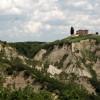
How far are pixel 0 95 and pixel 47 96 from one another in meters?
16.8

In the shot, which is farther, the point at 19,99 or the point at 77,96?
the point at 77,96

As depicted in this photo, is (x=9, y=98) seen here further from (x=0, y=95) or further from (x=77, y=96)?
(x=77, y=96)

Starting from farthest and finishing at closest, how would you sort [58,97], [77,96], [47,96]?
[58,97]
[77,96]
[47,96]

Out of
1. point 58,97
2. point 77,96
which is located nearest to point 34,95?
point 77,96

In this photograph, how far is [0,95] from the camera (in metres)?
153

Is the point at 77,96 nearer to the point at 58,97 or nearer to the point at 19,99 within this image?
the point at 58,97

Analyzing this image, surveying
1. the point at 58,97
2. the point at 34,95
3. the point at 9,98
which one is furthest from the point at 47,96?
the point at 58,97

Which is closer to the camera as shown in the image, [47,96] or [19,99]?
[19,99]

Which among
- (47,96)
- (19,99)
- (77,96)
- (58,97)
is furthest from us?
(58,97)

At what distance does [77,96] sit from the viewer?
177250 mm

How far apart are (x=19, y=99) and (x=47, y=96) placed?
14.7 metres

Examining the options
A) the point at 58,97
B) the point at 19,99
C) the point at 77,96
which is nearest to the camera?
the point at 19,99

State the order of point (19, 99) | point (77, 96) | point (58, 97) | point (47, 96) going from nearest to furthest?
point (19, 99)
point (47, 96)
point (77, 96)
point (58, 97)

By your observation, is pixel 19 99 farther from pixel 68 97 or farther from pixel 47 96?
pixel 68 97
